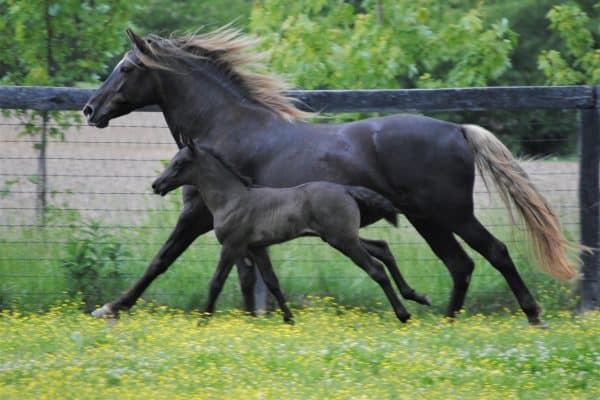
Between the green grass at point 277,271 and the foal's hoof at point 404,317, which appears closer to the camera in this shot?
the foal's hoof at point 404,317

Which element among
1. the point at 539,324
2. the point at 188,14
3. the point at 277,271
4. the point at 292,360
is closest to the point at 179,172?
the point at 277,271

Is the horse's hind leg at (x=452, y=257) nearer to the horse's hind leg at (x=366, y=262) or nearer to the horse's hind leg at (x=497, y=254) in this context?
the horse's hind leg at (x=497, y=254)

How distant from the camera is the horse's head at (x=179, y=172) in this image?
7789 millimetres

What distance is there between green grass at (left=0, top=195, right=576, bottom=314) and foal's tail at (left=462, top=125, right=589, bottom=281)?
551 mm

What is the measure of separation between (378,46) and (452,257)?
402 cm

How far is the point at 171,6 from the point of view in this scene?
2302 centimetres

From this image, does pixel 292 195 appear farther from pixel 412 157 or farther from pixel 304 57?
pixel 304 57

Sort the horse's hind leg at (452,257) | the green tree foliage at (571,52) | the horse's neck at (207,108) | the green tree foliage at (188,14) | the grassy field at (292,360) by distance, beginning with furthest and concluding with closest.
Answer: the green tree foliage at (188,14)
the green tree foliage at (571,52)
the horse's hind leg at (452,257)
the horse's neck at (207,108)
the grassy field at (292,360)

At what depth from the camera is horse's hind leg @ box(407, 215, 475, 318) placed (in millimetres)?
8148

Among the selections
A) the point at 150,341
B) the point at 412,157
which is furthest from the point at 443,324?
the point at 150,341

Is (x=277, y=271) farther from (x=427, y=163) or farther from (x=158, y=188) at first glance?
(x=427, y=163)

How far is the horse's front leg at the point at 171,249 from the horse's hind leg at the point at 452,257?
1677 millimetres

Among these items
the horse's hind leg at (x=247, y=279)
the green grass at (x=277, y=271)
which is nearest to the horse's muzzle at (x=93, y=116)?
the green grass at (x=277, y=271)

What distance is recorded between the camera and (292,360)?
619 centimetres
